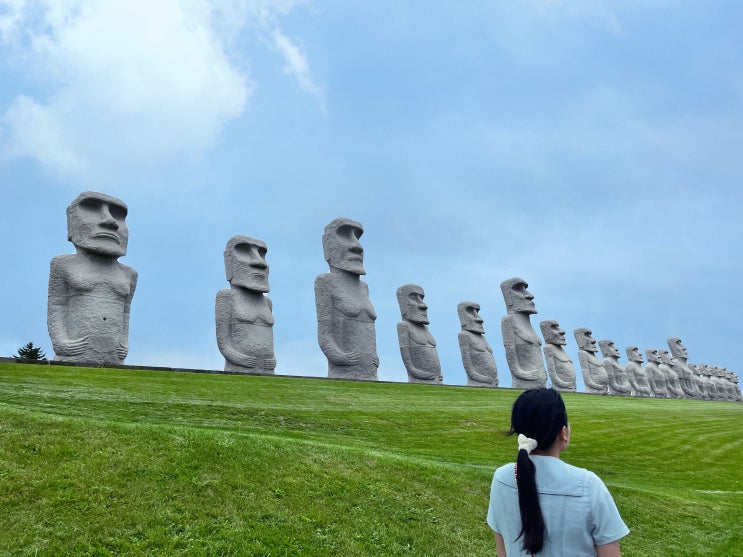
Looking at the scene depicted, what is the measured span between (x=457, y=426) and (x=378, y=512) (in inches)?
297

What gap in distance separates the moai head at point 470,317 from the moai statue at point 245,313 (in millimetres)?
11005

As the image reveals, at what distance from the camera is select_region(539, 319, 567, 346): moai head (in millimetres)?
34594

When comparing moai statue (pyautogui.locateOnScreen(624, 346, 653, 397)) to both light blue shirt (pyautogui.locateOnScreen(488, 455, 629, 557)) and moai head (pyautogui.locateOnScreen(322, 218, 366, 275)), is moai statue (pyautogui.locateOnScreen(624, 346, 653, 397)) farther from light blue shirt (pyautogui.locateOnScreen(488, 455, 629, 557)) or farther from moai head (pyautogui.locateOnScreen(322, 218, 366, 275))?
light blue shirt (pyautogui.locateOnScreen(488, 455, 629, 557))

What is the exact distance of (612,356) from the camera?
40844 mm

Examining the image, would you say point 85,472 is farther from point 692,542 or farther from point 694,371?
point 694,371

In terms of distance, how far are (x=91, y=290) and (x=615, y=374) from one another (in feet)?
105

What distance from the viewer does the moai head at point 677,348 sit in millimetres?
51938

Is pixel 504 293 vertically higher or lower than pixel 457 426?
higher

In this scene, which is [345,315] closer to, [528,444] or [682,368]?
[528,444]

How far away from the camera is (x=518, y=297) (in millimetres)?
30344

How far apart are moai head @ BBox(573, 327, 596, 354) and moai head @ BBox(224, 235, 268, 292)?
24.0 metres

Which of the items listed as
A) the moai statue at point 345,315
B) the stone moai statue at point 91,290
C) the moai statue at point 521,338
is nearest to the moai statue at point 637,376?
the moai statue at point 521,338

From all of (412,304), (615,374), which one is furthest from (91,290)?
(615,374)

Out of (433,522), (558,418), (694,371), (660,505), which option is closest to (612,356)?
(694,371)
